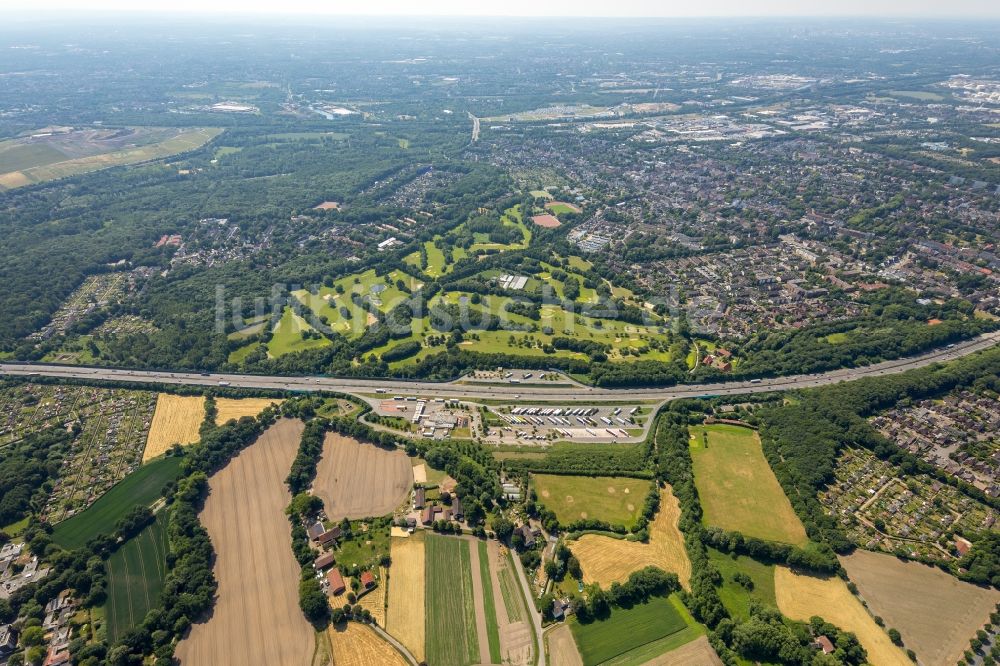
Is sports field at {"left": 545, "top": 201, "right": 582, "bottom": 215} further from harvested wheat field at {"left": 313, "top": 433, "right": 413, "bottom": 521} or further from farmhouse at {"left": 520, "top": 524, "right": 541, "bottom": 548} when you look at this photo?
farmhouse at {"left": 520, "top": 524, "right": 541, "bottom": 548}

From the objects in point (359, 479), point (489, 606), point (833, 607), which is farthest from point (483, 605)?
point (833, 607)

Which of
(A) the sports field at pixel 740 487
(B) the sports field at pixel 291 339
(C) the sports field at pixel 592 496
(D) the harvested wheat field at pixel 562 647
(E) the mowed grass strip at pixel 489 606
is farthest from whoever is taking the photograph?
(B) the sports field at pixel 291 339

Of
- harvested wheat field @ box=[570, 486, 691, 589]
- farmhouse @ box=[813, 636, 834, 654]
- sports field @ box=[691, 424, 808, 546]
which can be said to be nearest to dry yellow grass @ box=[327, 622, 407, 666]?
harvested wheat field @ box=[570, 486, 691, 589]

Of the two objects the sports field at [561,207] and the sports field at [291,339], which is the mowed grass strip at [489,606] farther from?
the sports field at [561,207]

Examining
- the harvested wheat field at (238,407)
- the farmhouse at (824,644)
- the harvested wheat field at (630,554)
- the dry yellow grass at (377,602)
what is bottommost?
the dry yellow grass at (377,602)

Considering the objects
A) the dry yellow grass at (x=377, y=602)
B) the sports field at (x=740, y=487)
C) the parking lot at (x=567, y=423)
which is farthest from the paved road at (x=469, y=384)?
the dry yellow grass at (x=377, y=602)

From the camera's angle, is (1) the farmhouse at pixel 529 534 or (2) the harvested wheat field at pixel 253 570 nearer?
(2) the harvested wheat field at pixel 253 570
